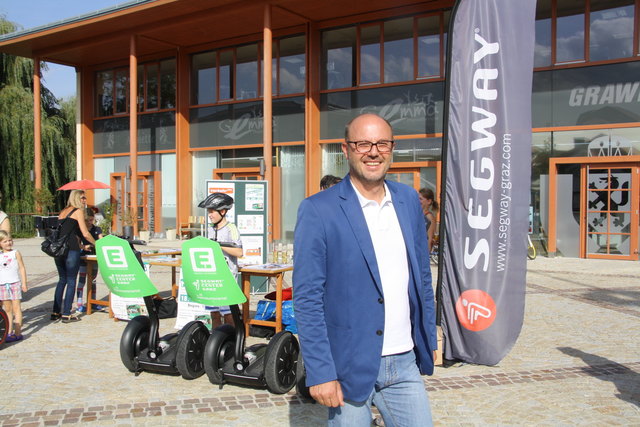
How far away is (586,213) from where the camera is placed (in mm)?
14148

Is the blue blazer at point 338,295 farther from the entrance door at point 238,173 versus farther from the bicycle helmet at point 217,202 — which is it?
the entrance door at point 238,173

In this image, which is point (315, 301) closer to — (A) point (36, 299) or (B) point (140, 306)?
(B) point (140, 306)

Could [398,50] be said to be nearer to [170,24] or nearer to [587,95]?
[587,95]

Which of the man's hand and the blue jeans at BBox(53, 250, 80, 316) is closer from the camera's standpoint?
the man's hand

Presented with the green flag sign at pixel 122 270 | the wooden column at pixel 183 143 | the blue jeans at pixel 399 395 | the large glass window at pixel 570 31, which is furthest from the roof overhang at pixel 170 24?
the blue jeans at pixel 399 395

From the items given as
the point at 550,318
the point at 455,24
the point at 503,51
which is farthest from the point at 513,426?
the point at 550,318

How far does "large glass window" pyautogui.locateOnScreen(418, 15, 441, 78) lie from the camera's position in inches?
623

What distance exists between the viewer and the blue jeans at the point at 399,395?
236 centimetres

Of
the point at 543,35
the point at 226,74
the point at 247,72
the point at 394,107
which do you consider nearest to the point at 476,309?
the point at 543,35

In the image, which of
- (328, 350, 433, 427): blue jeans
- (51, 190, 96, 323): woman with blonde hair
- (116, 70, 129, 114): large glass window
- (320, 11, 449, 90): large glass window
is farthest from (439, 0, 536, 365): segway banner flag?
(116, 70, 129, 114): large glass window

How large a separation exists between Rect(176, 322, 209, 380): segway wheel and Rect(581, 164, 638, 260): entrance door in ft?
38.3

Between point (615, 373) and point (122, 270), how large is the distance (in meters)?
4.49

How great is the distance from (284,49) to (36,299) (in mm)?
11415

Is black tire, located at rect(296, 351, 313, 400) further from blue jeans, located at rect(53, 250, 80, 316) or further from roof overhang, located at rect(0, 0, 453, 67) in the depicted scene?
roof overhang, located at rect(0, 0, 453, 67)
